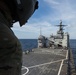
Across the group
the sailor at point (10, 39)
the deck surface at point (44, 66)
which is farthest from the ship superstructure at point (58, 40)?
the sailor at point (10, 39)

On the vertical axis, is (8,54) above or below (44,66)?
above

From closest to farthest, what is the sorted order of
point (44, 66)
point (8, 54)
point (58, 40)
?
point (8, 54) → point (44, 66) → point (58, 40)

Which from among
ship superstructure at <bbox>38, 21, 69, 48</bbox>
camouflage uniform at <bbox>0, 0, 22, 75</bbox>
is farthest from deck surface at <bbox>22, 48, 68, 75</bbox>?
ship superstructure at <bbox>38, 21, 69, 48</bbox>

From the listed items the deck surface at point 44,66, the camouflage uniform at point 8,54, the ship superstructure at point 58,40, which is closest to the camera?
the camouflage uniform at point 8,54

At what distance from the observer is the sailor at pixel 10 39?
79 centimetres

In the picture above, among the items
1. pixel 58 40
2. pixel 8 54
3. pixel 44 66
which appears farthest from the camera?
pixel 58 40

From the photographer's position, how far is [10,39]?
32.6 inches

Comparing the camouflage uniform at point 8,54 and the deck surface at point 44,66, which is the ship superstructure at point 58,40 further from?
the camouflage uniform at point 8,54

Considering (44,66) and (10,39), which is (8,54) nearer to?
(10,39)

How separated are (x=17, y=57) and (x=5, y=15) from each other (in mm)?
227

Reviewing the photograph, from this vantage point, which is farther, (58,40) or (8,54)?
(58,40)

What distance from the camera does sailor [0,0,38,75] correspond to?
0.79 meters

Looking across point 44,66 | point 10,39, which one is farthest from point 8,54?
point 44,66

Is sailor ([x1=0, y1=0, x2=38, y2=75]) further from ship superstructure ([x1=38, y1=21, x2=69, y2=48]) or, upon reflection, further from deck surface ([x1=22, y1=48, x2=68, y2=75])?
ship superstructure ([x1=38, y1=21, x2=69, y2=48])
